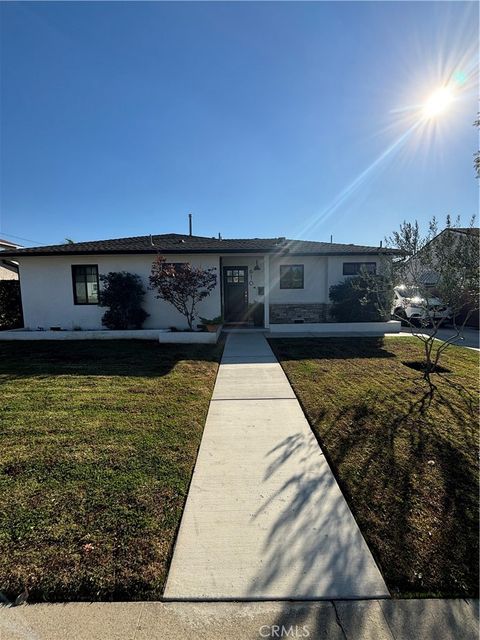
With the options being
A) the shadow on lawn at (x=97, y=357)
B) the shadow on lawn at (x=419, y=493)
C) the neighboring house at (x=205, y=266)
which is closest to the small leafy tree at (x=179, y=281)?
the neighboring house at (x=205, y=266)

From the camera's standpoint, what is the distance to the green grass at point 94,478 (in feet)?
6.15

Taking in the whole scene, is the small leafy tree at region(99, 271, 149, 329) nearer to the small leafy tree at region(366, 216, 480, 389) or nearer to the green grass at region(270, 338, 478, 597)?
the green grass at region(270, 338, 478, 597)

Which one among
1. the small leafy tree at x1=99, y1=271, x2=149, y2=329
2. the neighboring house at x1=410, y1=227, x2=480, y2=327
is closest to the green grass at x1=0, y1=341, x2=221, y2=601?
the neighboring house at x1=410, y1=227, x2=480, y2=327

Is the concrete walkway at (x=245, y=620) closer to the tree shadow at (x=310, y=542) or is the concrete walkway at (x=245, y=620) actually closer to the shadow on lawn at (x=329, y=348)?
the tree shadow at (x=310, y=542)

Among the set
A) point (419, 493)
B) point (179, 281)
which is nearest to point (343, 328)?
point (179, 281)

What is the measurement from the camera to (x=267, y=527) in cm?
226

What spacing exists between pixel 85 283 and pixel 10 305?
3481 millimetres

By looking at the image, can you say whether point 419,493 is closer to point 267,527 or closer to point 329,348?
point 267,527

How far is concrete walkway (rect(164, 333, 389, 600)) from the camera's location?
1.82 meters

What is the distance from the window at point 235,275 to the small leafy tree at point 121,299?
339 centimetres

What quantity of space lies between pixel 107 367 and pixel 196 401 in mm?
2985

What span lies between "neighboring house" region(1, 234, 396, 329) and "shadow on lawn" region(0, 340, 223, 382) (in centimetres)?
180

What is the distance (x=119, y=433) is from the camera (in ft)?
11.9

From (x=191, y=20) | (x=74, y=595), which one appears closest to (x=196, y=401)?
(x=74, y=595)
